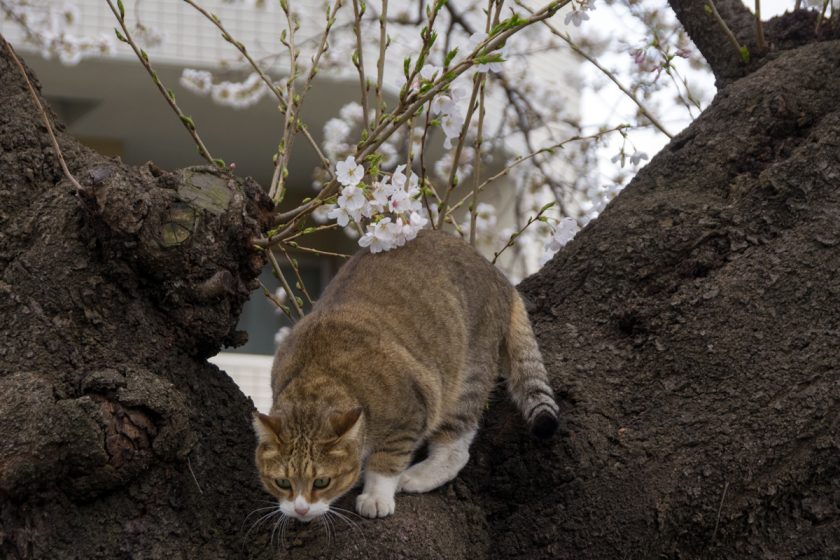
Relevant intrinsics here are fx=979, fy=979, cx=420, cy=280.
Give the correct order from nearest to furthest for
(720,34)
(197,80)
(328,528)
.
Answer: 1. (328,528)
2. (720,34)
3. (197,80)

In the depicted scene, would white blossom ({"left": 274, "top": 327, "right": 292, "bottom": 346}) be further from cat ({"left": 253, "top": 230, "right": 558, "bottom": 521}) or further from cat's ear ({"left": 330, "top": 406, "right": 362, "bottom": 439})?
cat's ear ({"left": 330, "top": 406, "right": 362, "bottom": 439})

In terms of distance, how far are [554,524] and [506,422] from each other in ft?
1.49

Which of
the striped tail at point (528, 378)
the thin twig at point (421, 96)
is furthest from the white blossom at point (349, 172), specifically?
the striped tail at point (528, 378)

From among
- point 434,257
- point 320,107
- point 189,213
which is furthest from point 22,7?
point 189,213

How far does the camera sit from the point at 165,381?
2.46m

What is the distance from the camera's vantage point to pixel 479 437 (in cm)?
298

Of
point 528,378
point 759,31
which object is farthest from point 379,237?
point 759,31

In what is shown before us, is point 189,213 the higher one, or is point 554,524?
point 189,213

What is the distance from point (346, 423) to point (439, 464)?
306 mm

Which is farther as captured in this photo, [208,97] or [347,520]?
[208,97]

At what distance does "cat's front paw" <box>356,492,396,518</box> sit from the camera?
262 centimetres

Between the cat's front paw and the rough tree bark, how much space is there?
0.08 metres

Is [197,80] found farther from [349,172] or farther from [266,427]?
[266,427]

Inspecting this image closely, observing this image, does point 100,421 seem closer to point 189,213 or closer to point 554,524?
point 189,213
